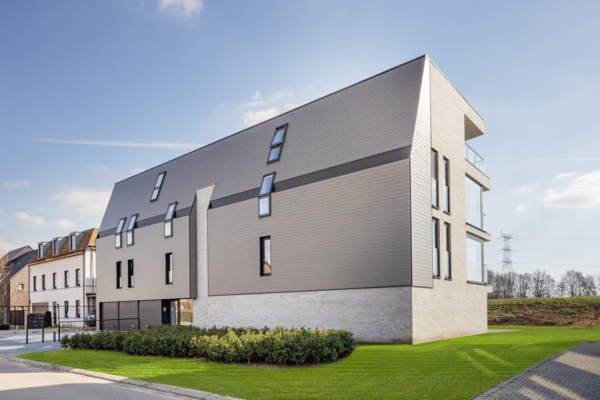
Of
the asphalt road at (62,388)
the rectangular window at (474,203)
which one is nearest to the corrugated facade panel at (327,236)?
the rectangular window at (474,203)

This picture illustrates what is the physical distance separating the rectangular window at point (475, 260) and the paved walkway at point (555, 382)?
35.0 ft

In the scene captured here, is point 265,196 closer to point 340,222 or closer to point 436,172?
point 340,222

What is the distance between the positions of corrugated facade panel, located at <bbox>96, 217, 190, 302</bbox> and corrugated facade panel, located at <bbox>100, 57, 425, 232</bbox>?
59.8 inches

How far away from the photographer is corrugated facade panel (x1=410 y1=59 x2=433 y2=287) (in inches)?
661

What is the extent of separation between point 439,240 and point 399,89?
20.7 feet

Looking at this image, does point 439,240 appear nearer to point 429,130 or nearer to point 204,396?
point 429,130

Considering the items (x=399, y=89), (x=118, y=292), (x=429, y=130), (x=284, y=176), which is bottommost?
(x=118, y=292)

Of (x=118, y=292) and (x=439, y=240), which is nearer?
(x=439, y=240)

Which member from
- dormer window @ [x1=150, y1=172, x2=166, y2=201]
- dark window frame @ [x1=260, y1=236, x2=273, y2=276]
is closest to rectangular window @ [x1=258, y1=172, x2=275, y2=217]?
dark window frame @ [x1=260, y1=236, x2=273, y2=276]

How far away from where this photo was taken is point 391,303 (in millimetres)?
16500

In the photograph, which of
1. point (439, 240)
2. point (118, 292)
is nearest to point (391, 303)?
point (439, 240)

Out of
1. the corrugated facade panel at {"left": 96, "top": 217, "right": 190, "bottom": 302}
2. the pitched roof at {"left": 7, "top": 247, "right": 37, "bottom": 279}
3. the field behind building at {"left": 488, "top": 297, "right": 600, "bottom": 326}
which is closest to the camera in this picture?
the corrugated facade panel at {"left": 96, "top": 217, "right": 190, "bottom": 302}

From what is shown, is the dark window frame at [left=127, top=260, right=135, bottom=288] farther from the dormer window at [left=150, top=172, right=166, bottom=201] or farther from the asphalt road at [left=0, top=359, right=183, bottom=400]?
the asphalt road at [left=0, top=359, right=183, bottom=400]

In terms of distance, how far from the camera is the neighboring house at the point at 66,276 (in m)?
37.4
